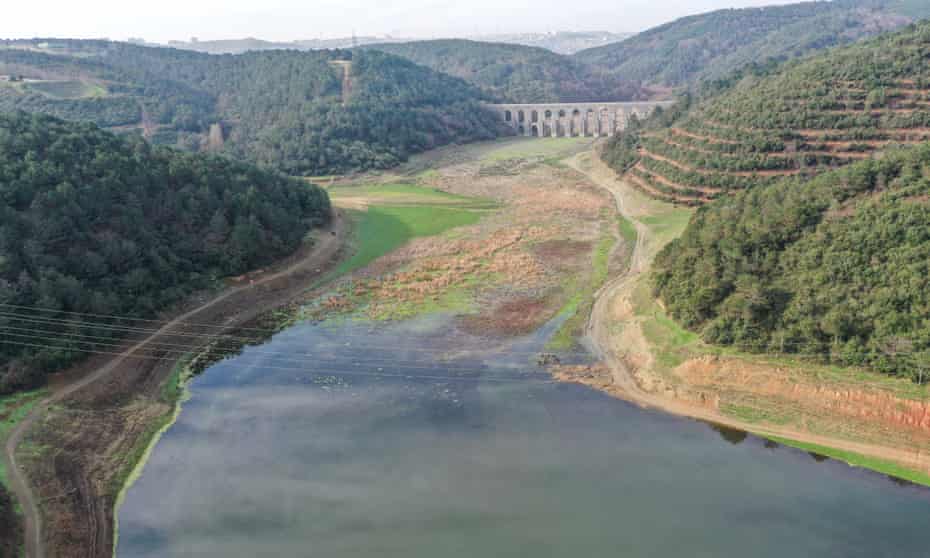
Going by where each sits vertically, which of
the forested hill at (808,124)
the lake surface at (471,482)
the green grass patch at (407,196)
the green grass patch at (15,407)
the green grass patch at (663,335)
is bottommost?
the lake surface at (471,482)

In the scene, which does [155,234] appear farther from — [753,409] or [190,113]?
[190,113]

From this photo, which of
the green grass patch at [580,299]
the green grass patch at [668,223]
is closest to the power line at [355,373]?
the green grass patch at [580,299]

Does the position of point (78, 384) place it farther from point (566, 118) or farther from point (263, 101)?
point (566, 118)

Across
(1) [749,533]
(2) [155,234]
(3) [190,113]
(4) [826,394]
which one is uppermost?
(3) [190,113]

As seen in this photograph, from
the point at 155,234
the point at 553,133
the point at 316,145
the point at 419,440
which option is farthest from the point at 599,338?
the point at 553,133

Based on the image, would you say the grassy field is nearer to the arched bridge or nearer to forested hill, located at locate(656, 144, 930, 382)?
forested hill, located at locate(656, 144, 930, 382)

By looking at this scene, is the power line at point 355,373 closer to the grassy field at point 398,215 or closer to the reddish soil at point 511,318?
the reddish soil at point 511,318
